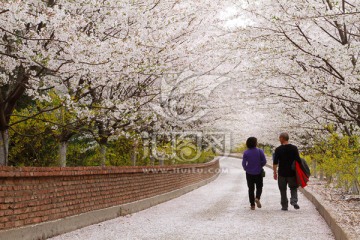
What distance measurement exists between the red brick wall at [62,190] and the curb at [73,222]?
0.33ft

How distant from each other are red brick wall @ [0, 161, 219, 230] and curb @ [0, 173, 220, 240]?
0.10 metres

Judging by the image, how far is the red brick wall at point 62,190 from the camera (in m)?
7.16

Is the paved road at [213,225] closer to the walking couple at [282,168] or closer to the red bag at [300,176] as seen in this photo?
the walking couple at [282,168]

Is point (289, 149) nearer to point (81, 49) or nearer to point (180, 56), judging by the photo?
point (180, 56)

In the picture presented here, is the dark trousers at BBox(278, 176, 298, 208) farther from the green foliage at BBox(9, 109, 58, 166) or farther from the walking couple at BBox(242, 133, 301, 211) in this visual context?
the green foliage at BBox(9, 109, 58, 166)

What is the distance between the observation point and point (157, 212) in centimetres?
1286

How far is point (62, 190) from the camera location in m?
8.99

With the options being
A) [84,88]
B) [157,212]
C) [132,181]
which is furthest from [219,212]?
[84,88]

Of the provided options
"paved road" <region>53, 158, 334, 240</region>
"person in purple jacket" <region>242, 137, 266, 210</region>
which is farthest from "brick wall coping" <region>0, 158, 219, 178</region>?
"person in purple jacket" <region>242, 137, 266, 210</region>

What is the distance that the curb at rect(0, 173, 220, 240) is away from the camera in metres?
7.26

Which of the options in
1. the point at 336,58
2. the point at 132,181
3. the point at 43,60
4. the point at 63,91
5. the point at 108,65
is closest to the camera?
the point at 43,60

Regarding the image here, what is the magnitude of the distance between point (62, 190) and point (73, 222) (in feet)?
2.30

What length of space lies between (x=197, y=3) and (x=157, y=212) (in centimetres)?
576

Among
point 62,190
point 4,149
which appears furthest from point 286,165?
point 4,149
